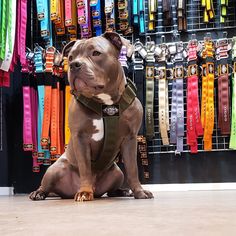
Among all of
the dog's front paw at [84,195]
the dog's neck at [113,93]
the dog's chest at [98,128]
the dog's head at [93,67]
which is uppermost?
the dog's head at [93,67]

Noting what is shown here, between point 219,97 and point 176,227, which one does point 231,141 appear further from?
point 176,227

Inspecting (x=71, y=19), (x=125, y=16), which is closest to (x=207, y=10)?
(x=125, y=16)

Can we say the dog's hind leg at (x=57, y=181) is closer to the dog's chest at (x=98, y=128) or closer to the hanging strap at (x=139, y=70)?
the dog's chest at (x=98, y=128)

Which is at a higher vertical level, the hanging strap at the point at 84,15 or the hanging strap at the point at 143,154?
the hanging strap at the point at 84,15

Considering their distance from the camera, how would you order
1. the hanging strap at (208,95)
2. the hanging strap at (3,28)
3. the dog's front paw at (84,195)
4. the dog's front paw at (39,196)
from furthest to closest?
the hanging strap at (208,95)
the hanging strap at (3,28)
the dog's front paw at (39,196)
the dog's front paw at (84,195)

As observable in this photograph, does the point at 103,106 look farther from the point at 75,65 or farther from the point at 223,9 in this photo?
the point at 223,9

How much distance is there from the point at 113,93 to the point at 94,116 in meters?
0.17

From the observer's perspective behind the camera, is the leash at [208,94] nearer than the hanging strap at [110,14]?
Yes

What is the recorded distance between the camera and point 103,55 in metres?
2.45

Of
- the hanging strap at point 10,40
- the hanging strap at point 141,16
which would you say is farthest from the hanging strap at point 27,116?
the hanging strap at point 141,16

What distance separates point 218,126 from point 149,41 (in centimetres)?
100

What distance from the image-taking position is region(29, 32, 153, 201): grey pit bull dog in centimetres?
243

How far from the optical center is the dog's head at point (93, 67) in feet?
7.90

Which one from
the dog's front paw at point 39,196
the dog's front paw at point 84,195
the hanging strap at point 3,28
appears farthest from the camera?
the hanging strap at point 3,28
